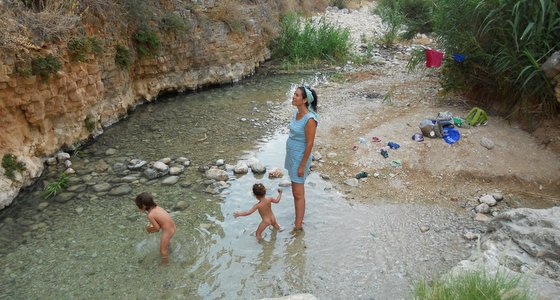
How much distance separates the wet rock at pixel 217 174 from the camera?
6.31 meters

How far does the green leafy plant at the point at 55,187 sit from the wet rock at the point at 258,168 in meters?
2.82

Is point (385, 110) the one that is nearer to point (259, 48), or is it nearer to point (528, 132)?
point (528, 132)

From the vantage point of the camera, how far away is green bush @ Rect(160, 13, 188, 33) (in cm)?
1020

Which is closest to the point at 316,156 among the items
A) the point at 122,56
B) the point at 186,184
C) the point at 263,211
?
the point at 186,184

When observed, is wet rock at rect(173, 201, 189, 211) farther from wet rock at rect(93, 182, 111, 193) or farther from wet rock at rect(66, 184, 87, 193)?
wet rock at rect(66, 184, 87, 193)

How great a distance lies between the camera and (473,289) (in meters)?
2.53

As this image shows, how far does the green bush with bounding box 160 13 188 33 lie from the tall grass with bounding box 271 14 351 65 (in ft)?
16.7

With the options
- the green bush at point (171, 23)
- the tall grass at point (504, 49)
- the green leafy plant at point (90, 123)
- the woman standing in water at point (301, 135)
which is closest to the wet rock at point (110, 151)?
the green leafy plant at point (90, 123)

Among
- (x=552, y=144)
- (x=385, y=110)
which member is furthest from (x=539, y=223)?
(x=385, y=110)

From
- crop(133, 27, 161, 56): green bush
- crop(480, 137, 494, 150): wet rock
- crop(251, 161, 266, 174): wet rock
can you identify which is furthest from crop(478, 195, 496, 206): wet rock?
crop(133, 27, 161, 56): green bush

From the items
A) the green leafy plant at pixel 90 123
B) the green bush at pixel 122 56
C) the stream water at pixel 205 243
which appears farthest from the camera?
the green bush at pixel 122 56

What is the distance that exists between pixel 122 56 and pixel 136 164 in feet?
10.8

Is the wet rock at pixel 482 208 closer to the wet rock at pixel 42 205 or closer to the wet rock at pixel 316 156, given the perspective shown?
the wet rock at pixel 316 156

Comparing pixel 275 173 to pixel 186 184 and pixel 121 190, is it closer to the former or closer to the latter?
pixel 186 184
